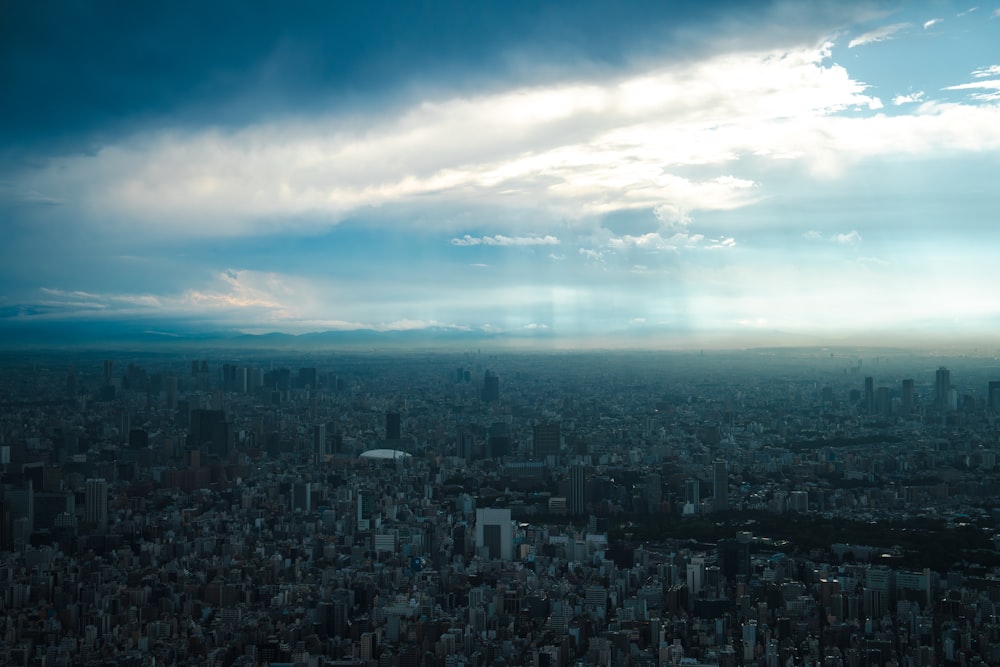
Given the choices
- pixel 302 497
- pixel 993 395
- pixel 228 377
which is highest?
pixel 228 377

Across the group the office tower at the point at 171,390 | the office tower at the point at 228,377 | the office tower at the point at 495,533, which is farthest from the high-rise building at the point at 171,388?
the office tower at the point at 495,533

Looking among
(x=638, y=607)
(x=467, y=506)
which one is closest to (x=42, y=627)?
(x=638, y=607)

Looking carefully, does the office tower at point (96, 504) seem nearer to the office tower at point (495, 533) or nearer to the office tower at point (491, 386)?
the office tower at point (495, 533)

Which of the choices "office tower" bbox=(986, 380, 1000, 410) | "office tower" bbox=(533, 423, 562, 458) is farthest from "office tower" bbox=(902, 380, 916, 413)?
"office tower" bbox=(533, 423, 562, 458)

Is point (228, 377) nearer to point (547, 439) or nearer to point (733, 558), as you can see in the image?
point (547, 439)

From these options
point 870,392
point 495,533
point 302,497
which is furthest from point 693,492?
point 870,392
